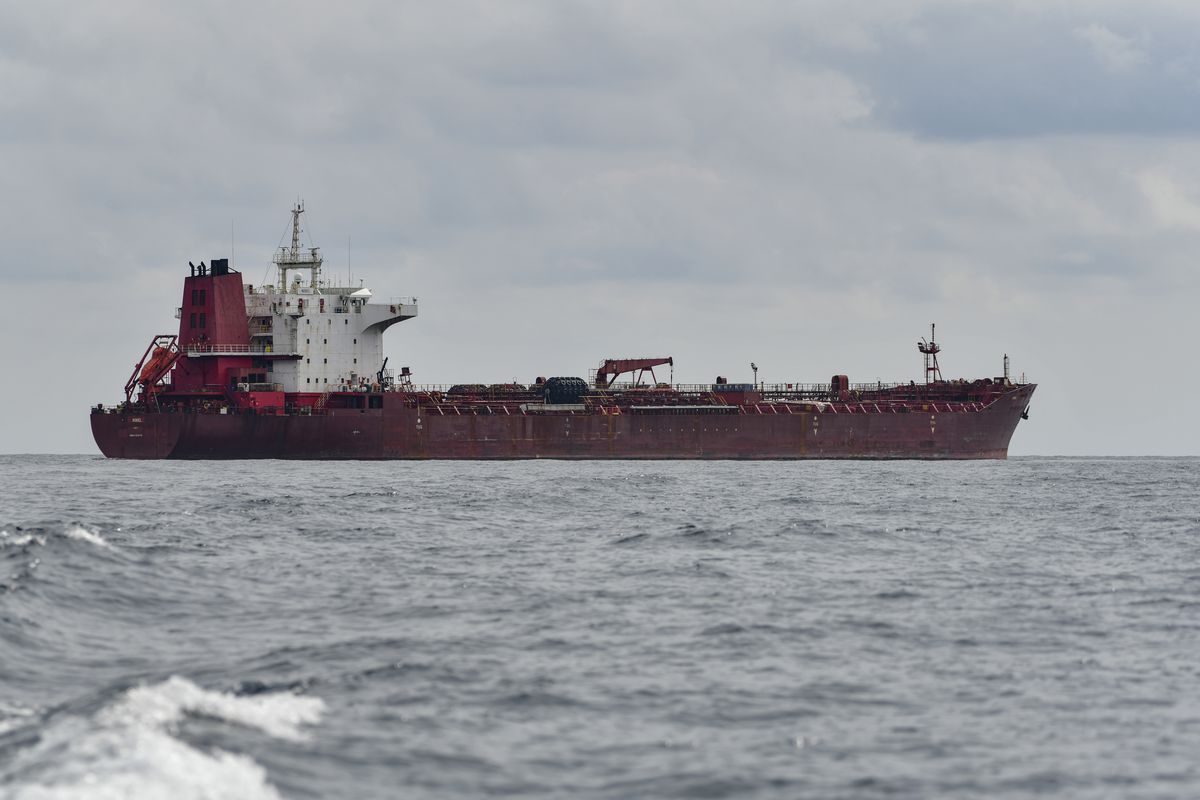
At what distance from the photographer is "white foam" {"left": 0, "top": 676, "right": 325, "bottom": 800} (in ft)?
40.9

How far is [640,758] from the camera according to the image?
552 inches

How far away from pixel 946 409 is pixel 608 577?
209ft

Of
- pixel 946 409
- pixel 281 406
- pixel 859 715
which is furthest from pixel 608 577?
pixel 946 409

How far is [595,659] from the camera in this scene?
1867 cm

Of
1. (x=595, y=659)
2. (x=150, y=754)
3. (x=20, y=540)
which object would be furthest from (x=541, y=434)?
(x=150, y=754)

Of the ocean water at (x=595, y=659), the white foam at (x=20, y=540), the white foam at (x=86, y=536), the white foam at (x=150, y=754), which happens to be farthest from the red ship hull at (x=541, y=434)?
the white foam at (x=150, y=754)

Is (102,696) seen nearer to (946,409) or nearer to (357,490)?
(357,490)

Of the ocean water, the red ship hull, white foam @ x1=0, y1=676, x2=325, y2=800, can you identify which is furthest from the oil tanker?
white foam @ x1=0, y1=676, x2=325, y2=800

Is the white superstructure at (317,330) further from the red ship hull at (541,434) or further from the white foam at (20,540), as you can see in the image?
the white foam at (20,540)

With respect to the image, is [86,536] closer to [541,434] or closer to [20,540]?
[20,540]

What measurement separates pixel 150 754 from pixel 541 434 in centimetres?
6844

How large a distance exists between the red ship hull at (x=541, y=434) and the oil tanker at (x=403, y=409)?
8 centimetres

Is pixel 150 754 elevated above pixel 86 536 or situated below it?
below

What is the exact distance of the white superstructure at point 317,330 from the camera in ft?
278
